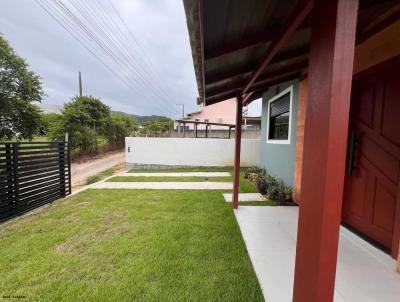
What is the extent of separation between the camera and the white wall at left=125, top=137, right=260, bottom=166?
950 centimetres

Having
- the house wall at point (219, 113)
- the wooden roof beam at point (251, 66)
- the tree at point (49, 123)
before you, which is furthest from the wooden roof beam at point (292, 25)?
the house wall at point (219, 113)

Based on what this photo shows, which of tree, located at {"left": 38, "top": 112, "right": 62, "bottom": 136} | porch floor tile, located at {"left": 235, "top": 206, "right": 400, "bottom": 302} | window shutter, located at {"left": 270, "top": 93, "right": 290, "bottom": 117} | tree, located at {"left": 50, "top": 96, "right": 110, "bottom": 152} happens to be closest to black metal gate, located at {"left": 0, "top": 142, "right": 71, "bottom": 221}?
porch floor tile, located at {"left": 235, "top": 206, "right": 400, "bottom": 302}

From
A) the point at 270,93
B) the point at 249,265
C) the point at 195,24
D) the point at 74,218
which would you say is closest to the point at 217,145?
the point at 270,93

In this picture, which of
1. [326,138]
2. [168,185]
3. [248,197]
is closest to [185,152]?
[168,185]

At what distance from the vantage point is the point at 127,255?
2.65m

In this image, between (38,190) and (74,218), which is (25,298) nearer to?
(74,218)

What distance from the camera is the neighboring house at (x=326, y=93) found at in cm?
94

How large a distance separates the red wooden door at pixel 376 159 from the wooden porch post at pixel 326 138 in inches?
80.9

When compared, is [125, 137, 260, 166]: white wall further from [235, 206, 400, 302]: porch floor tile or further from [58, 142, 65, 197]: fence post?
[235, 206, 400, 302]: porch floor tile

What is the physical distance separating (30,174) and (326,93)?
5.09 metres

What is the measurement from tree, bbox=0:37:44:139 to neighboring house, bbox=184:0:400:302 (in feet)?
38.9

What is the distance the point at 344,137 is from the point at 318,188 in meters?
0.25

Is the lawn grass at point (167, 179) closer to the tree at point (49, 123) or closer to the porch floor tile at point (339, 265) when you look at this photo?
the porch floor tile at point (339, 265)

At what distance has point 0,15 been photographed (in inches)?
291
